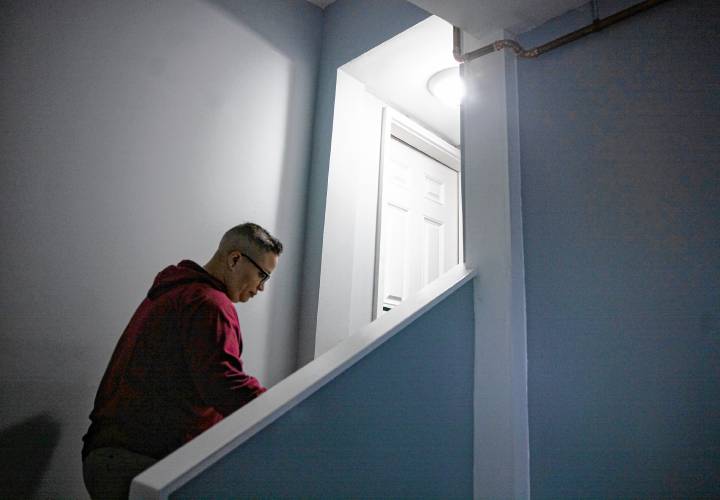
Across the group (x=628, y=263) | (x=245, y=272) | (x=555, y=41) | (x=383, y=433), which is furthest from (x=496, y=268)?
(x=245, y=272)

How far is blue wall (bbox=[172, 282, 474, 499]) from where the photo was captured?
914 millimetres

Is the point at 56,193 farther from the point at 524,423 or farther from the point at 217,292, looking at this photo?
the point at 524,423

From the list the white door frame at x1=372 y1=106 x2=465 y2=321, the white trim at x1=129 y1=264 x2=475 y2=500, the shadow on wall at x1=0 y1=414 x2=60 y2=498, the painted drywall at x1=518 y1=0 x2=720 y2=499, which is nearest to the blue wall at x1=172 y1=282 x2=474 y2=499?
the white trim at x1=129 y1=264 x2=475 y2=500

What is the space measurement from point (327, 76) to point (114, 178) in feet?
4.29

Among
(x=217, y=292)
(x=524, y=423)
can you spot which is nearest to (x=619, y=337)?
(x=524, y=423)

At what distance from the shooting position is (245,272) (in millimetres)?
1905

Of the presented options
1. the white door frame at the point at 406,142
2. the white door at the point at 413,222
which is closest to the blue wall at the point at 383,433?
the white door frame at the point at 406,142

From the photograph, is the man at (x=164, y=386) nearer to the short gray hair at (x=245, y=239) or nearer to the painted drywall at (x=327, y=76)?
the short gray hair at (x=245, y=239)

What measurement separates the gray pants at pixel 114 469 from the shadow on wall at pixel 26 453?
15.8 inches

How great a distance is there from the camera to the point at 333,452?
102 centimetres

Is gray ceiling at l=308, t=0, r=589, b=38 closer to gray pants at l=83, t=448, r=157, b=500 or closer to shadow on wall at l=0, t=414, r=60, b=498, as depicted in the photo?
gray pants at l=83, t=448, r=157, b=500

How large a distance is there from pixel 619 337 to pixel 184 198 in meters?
1.68

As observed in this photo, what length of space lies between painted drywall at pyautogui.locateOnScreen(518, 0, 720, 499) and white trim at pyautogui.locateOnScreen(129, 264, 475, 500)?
0.36 m

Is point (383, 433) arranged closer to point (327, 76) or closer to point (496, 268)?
point (496, 268)
